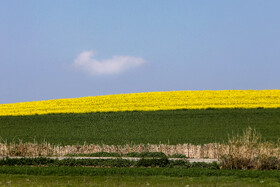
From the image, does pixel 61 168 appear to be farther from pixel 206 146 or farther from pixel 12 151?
pixel 206 146

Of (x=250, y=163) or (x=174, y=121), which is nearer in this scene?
(x=250, y=163)

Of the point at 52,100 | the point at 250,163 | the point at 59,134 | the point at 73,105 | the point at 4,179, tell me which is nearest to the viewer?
the point at 4,179

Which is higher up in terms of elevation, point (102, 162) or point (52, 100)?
point (52, 100)

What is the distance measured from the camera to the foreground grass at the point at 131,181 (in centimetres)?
1424

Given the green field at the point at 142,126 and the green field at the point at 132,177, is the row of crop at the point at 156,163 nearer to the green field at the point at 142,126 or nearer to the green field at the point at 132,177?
the green field at the point at 132,177

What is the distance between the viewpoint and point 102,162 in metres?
18.5

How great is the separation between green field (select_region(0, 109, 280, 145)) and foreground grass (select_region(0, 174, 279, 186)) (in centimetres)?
1153

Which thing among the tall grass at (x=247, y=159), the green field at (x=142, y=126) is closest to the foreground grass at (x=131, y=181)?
the tall grass at (x=247, y=159)

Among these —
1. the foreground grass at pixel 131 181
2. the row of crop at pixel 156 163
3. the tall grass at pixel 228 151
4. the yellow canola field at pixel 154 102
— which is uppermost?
the yellow canola field at pixel 154 102

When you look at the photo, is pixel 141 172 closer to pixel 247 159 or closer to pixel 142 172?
pixel 142 172

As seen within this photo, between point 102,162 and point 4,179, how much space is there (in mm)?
4053

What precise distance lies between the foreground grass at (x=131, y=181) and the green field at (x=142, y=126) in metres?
11.5

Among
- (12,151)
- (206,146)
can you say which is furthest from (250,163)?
(12,151)

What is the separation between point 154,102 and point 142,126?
1017 cm
